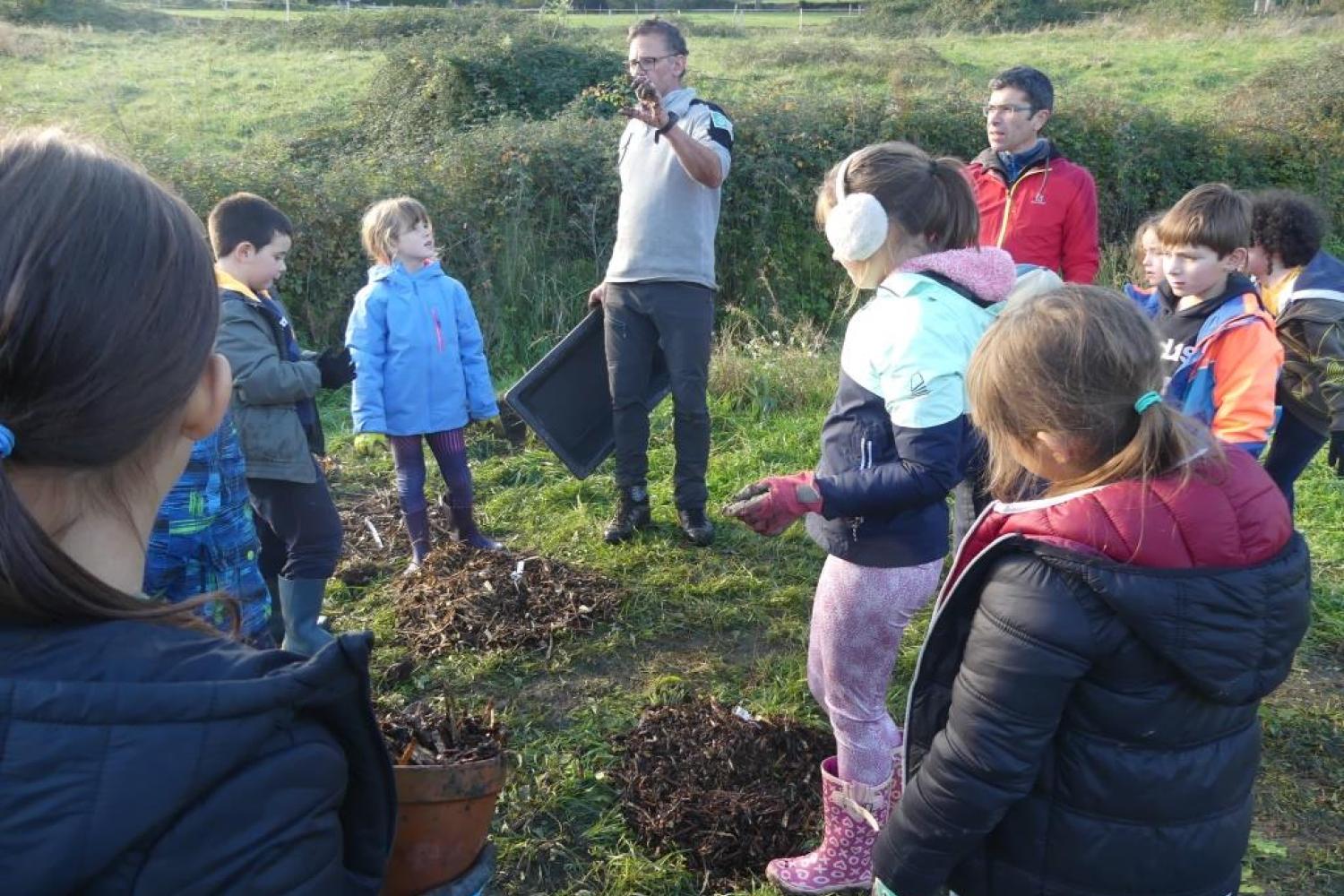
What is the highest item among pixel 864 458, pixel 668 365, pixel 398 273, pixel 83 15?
pixel 83 15

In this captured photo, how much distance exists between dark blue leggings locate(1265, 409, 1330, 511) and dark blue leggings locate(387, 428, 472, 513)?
11.4 feet

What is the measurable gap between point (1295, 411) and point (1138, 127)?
329 inches

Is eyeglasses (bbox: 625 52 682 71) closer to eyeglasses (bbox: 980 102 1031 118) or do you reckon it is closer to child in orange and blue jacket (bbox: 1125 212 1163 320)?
eyeglasses (bbox: 980 102 1031 118)

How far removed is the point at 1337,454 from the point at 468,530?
4.84m

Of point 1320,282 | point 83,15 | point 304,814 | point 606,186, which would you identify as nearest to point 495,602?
point 304,814

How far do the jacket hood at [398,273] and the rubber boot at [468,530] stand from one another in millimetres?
1048

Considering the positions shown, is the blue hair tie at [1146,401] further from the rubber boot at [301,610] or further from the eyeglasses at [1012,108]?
the eyeglasses at [1012,108]

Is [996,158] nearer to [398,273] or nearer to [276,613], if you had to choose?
[398,273]

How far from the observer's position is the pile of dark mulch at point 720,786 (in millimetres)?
2975

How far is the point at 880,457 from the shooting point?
99.4 inches

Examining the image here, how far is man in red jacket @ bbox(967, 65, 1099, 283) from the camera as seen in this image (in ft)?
15.3

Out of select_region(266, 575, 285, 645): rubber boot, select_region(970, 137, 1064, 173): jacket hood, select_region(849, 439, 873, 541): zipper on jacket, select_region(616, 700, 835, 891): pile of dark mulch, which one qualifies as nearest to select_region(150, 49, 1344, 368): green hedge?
select_region(970, 137, 1064, 173): jacket hood

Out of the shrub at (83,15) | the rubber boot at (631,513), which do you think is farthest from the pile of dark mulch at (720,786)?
the shrub at (83,15)

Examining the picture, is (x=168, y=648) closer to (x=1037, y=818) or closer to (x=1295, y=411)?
(x=1037, y=818)
